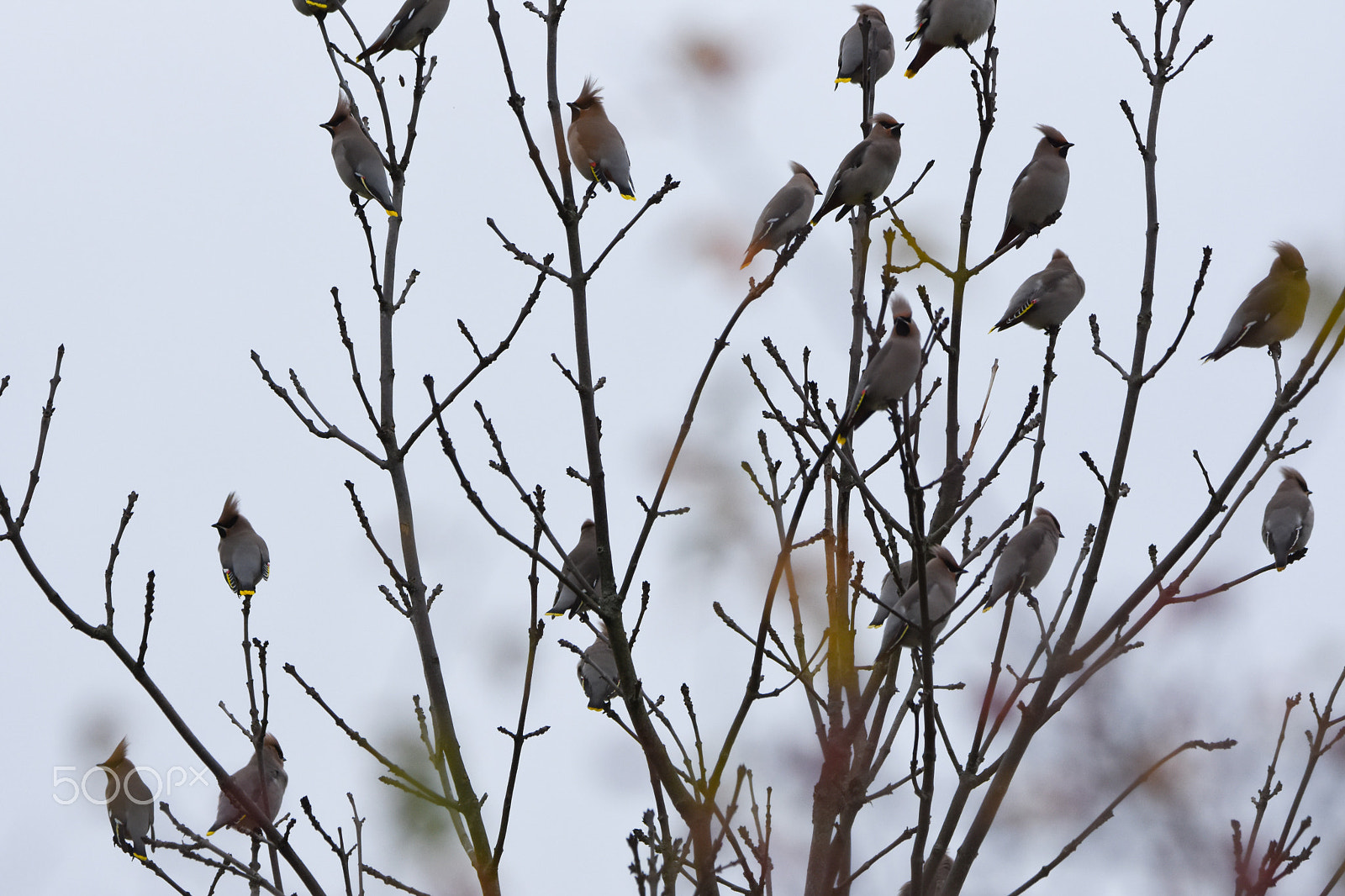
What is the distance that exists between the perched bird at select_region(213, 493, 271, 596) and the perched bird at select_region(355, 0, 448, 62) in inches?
103

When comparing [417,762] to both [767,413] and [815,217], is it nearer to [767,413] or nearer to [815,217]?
[767,413]

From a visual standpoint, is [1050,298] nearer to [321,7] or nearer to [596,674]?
[596,674]

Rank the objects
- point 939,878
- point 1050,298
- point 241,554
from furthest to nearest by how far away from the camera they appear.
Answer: point 241,554 → point 1050,298 → point 939,878

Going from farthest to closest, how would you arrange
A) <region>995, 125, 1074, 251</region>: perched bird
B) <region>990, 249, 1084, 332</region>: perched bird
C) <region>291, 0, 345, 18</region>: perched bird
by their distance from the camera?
<region>995, 125, 1074, 251</region>: perched bird → <region>990, 249, 1084, 332</region>: perched bird → <region>291, 0, 345, 18</region>: perched bird

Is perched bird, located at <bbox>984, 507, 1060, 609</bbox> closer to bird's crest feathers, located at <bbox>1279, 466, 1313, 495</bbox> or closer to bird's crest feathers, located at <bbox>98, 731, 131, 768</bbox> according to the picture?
bird's crest feathers, located at <bbox>1279, 466, 1313, 495</bbox>

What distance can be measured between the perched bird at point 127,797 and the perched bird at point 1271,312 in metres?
5.08

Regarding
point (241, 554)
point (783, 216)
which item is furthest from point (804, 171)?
point (241, 554)

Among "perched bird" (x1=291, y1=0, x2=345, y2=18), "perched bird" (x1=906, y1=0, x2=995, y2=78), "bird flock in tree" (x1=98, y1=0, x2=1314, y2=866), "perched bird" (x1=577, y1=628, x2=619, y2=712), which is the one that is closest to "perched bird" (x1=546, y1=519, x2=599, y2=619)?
"bird flock in tree" (x1=98, y1=0, x2=1314, y2=866)

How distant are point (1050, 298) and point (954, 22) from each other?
142 cm

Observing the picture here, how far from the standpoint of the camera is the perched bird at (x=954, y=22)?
6.70 meters

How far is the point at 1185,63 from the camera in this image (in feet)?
13.9

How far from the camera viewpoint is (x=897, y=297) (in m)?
5.74

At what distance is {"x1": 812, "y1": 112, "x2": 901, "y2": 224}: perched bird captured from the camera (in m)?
5.99

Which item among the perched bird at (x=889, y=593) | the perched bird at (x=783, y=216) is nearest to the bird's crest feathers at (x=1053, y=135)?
the perched bird at (x=783, y=216)
